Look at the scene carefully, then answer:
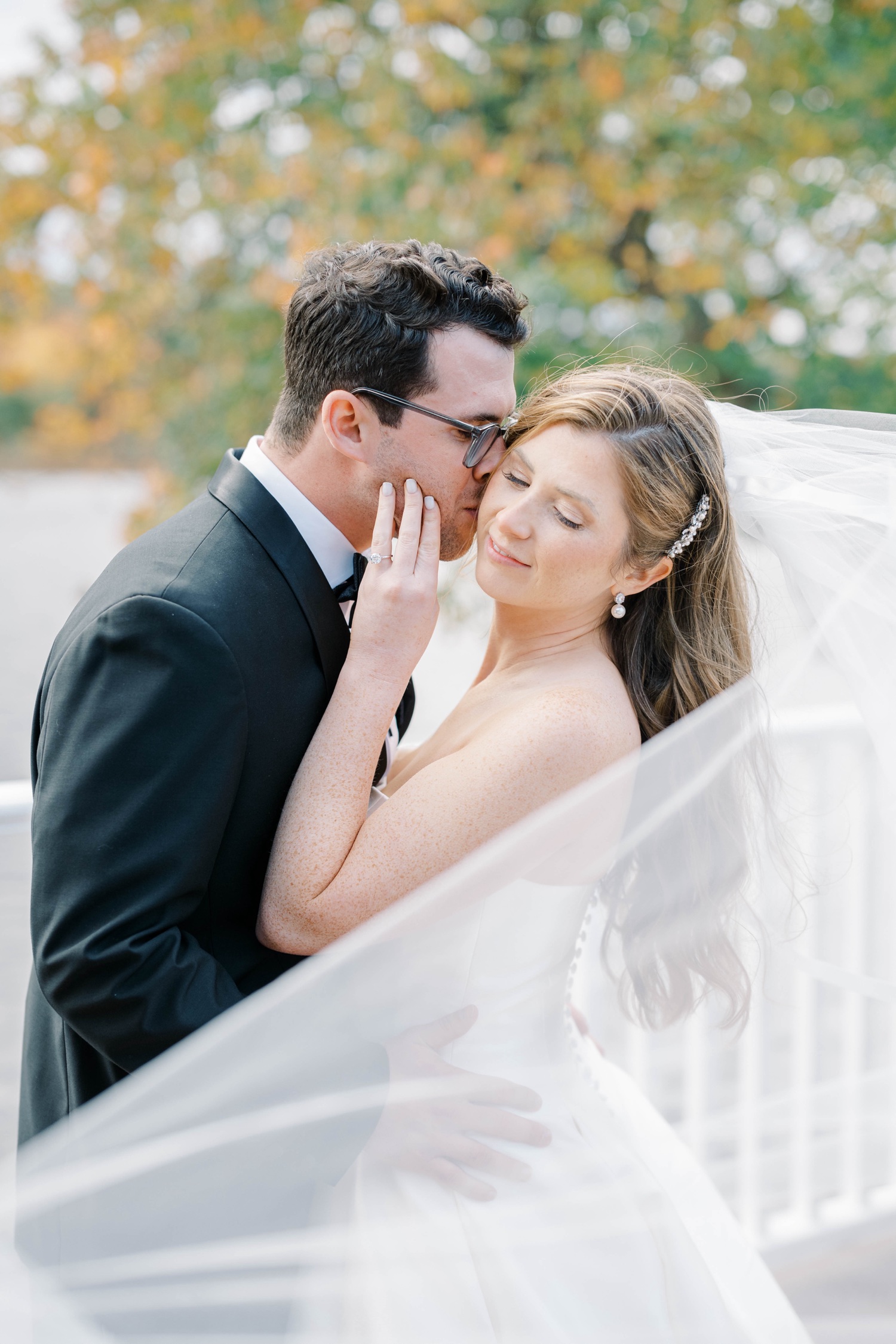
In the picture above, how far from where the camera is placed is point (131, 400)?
6.24 metres

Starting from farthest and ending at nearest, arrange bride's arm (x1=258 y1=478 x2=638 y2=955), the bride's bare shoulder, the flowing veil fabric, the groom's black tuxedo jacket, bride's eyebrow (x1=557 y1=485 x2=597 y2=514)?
bride's eyebrow (x1=557 y1=485 x2=597 y2=514), the bride's bare shoulder, bride's arm (x1=258 y1=478 x2=638 y2=955), the groom's black tuxedo jacket, the flowing veil fabric

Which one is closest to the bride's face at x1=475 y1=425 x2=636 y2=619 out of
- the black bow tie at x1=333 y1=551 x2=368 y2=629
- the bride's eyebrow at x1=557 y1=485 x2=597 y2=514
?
the bride's eyebrow at x1=557 y1=485 x2=597 y2=514

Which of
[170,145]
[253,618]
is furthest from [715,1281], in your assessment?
[170,145]

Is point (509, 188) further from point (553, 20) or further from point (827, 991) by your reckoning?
point (827, 991)

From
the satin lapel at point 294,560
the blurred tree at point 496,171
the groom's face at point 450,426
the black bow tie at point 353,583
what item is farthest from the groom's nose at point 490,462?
the blurred tree at point 496,171

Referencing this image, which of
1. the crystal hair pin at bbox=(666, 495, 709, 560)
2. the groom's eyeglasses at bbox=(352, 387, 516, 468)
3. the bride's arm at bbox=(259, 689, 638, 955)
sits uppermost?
the groom's eyeglasses at bbox=(352, 387, 516, 468)

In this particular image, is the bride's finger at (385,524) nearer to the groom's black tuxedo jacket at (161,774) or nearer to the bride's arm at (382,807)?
the bride's arm at (382,807)

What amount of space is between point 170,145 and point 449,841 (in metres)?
4.90

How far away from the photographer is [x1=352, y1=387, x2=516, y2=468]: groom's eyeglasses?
1.81 meters

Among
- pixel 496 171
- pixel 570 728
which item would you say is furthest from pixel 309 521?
pixel 496 171

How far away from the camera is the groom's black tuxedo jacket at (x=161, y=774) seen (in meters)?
1.44

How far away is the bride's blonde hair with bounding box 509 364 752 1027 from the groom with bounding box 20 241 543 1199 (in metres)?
0.22

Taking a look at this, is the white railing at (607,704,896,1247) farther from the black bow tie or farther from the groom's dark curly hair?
the groom's dark curly hair

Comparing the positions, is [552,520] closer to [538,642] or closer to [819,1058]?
[538,642]
